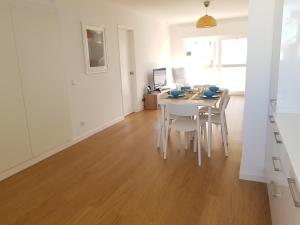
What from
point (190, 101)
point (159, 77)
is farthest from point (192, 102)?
point (159, 77)

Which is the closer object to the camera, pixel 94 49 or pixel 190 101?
pixel 190 101

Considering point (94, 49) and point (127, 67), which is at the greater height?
point (94, 49)

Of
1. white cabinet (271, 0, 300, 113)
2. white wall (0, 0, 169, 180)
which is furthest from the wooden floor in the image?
white cabinet (271, 0, 300, 113)

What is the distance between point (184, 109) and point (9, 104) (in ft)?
7.06

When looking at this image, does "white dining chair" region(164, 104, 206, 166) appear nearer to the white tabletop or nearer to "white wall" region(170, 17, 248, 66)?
the white tabletop

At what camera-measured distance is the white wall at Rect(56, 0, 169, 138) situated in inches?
156

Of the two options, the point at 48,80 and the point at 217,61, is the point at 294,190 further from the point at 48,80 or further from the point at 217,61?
the point at 217,61

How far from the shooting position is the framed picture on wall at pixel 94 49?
14.1ft

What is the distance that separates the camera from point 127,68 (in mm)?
6039

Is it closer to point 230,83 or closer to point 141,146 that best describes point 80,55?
point 141,146

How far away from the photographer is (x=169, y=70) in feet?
28.4

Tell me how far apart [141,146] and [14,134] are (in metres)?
1.77

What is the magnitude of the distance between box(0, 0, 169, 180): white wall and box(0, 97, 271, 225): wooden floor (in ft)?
1.17

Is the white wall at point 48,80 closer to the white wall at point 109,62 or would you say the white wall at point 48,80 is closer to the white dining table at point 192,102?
the white wall at point 109,62
